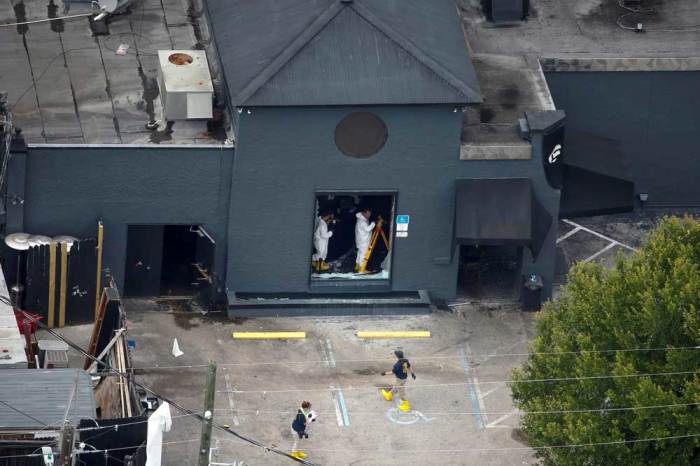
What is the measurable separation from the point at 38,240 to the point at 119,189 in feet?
6.87

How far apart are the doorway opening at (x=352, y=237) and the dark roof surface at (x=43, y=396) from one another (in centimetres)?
922

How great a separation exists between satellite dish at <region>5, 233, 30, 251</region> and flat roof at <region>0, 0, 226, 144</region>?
2.20m

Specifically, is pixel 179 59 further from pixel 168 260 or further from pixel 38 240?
pixel 38 240

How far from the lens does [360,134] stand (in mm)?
46812

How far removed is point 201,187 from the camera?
47.2 meters

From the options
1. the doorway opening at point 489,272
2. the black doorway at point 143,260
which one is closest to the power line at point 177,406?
the black doorway at point 143,260

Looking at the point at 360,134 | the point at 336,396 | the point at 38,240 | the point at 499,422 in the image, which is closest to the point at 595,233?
the point at 360,134

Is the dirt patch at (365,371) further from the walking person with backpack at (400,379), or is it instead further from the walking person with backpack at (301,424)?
the walking person with backpack at (301,424)

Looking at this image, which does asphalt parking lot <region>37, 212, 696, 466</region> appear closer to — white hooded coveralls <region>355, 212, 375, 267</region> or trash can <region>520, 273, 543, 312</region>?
trash can <region>520, 273, 543, 312</region>

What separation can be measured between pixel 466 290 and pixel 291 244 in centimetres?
454

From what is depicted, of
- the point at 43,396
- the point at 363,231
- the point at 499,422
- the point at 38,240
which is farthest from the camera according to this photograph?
the point at 363,231

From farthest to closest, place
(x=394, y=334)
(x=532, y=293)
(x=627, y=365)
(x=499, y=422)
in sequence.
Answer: (x=532, y=293)
(x=394, y=334)
(x=499, y=422)
(x=627, y=365)

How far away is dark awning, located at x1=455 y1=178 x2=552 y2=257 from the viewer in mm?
47406

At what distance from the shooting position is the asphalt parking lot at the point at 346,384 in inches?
1730
